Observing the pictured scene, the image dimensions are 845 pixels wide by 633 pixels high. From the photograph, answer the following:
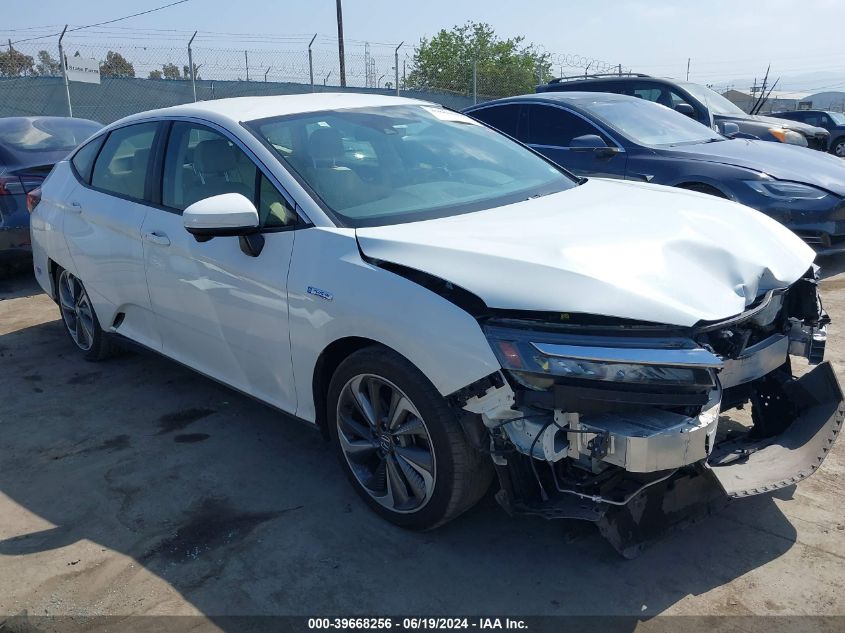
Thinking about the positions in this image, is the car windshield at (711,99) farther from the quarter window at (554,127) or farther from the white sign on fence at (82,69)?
the white sign on fence at (82,69)

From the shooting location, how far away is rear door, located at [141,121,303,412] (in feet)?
10.8

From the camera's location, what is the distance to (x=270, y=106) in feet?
12.9

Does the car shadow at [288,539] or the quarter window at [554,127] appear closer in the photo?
the car shadow at [288,539]

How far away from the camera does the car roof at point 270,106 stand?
3.78m

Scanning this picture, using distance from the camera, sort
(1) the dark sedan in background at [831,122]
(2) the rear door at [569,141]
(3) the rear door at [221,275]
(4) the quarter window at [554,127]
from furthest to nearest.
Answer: (1) the dark sedan in background at [831,122], (4) the quarter window at [554,127], (2) the rear door at [569,141], (3) the rear door at [221,275]

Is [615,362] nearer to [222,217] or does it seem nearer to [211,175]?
[222,217]

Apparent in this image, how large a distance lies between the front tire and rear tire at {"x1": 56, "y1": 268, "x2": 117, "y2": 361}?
2426 millimetres

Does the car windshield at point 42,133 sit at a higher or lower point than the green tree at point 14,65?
lower

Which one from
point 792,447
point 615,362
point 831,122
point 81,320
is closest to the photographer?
point 615,362

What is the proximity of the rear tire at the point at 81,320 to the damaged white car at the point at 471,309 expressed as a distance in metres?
0.93

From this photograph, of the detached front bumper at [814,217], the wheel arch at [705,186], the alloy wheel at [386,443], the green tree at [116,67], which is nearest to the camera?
the alloy wheel at [386,443]

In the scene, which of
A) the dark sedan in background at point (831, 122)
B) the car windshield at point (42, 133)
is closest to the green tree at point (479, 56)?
the dark sedan in background at point (831, 122)

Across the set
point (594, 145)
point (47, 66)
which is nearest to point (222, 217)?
point (594, 145)

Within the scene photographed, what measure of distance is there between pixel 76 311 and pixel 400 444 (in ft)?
10.7
